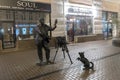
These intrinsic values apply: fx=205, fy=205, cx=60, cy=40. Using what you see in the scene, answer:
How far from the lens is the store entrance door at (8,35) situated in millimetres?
14404

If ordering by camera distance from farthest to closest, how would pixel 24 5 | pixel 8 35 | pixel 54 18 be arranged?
pixel 54 18, pixel 24 5, pixel 8 35

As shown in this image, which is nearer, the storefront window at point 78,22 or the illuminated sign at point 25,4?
the illuminated sign at point 25,4

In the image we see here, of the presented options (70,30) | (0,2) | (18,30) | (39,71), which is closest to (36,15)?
(18,30)

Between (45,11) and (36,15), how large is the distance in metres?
0.98

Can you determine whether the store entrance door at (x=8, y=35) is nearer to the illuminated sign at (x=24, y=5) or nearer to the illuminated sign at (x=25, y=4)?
the illuminated sign at (x=24, y=5)

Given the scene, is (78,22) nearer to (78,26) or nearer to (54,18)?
(78,26)

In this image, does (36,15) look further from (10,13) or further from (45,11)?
(10,13)

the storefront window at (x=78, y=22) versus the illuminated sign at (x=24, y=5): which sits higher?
the illuminated sign at (x=24, y=5)

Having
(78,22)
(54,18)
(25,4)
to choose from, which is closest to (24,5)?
(25,4)

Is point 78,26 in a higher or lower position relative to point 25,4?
lower

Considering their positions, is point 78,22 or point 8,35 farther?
point 78,22

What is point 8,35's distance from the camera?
1466cm

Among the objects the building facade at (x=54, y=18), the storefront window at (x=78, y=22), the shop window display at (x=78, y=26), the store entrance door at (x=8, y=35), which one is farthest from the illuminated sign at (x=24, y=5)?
the shop window display at (x=78, y=26)

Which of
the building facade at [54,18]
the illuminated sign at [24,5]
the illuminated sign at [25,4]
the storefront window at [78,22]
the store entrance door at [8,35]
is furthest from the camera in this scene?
the storefront window at [78,22]
